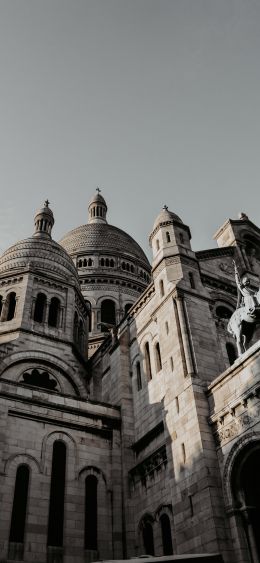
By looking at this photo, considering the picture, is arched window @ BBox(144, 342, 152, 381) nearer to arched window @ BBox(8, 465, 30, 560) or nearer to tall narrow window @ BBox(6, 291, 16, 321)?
arched window @ BBox(8, 465, 30, 560)

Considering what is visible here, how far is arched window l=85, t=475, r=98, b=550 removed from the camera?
19734 millimetres

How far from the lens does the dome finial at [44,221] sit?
40872 mm

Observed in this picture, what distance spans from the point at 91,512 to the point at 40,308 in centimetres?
1363

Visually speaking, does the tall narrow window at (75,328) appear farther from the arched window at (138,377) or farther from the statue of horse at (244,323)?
the statue of horse at (244,323)

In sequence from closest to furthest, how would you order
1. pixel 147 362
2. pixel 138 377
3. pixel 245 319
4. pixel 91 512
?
pixel 245 319 → pixel 91 512 → pixel 147 362 → pixel 138 377

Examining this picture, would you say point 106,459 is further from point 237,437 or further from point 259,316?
point 259,316

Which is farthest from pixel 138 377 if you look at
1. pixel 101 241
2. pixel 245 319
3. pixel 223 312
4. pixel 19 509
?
pixel 101 241

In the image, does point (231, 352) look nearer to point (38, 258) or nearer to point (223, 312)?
point (223, 312)

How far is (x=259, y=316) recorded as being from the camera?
19.4 m

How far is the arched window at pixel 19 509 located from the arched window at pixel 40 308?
458 inches

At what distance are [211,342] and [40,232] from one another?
22116 mm

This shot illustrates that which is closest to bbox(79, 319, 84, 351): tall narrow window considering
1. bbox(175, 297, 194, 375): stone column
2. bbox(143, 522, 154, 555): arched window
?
bbox(175, 297, 194, 375): stone column

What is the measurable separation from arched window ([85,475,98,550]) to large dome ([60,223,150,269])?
32898mm

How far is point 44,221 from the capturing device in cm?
4238
